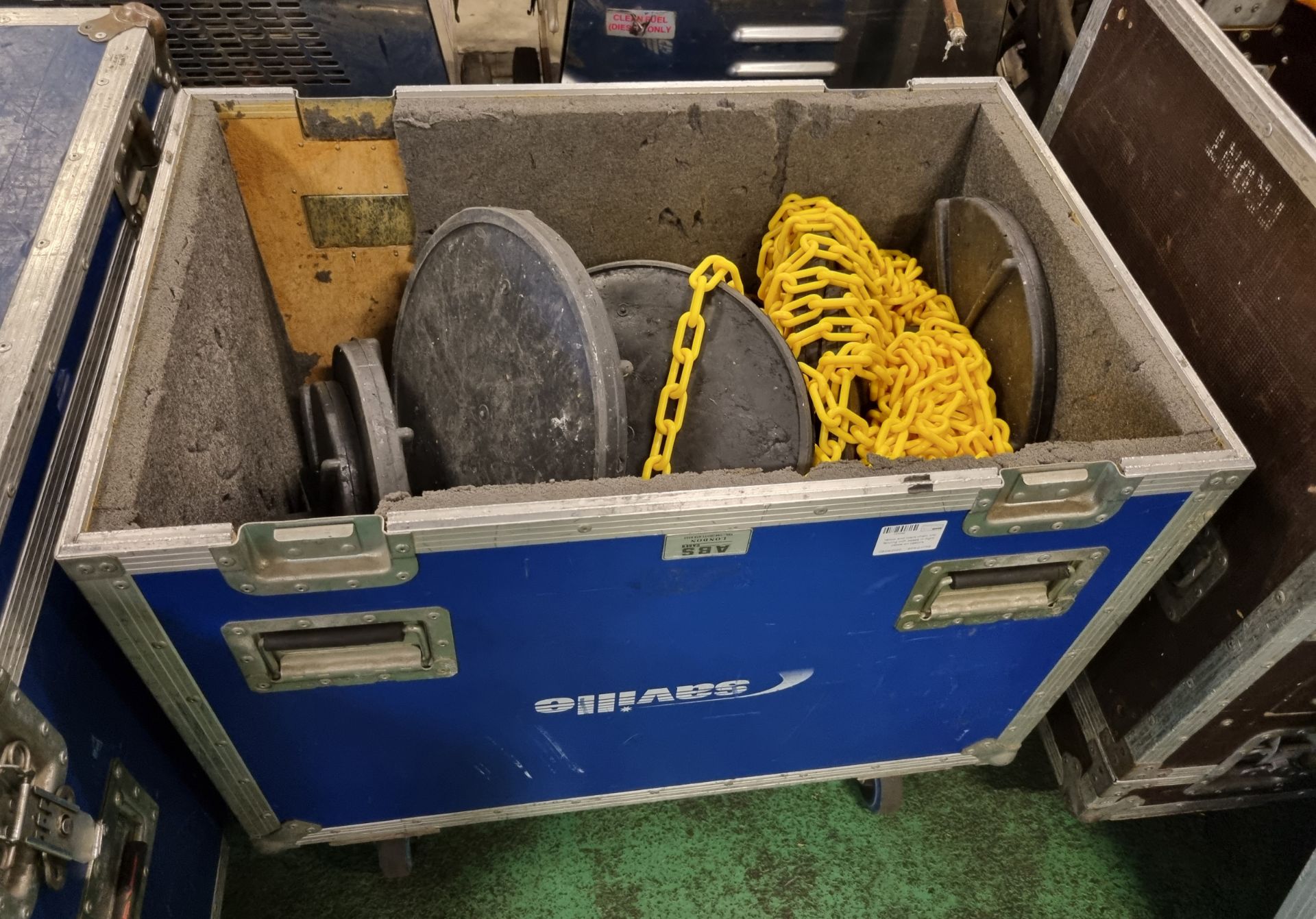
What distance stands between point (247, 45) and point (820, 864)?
1795 millimetres

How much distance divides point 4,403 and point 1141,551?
1.27 meters

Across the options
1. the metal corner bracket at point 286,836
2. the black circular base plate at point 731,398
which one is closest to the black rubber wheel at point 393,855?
the metal corner bracket at point 286,836

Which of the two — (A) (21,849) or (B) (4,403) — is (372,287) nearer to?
(B) (4,403)

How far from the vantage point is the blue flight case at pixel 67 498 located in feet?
2.58

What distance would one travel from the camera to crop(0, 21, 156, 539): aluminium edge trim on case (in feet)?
2.77

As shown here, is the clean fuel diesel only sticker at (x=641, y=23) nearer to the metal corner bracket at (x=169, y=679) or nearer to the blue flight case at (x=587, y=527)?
the blue flight case at (x=587, y=527)

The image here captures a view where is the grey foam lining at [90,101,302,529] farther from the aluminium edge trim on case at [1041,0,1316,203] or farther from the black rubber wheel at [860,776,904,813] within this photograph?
the aluminium edge trim on case at [1041,0,1316,203]

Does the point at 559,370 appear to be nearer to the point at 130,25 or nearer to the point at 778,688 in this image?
the point at 778,688

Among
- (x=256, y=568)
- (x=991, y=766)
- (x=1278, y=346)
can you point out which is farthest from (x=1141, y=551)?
(x=256, y=568)

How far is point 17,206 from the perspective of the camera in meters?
1.02

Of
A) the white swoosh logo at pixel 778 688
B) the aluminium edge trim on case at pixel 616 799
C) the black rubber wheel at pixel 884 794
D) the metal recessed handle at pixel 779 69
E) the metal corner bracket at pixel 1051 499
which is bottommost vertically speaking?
the black rubber wheel at pixel 884 794

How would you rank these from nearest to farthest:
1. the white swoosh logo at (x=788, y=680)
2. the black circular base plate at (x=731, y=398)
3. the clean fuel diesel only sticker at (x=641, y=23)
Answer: the white swoosh logo at (x=788, y=680)
the black circular base plate at (x=731, y=398)
the clean fuel diesel only sticker at (x=641, y=23)

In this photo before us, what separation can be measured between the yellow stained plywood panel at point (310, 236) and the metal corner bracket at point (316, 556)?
2.78 ft

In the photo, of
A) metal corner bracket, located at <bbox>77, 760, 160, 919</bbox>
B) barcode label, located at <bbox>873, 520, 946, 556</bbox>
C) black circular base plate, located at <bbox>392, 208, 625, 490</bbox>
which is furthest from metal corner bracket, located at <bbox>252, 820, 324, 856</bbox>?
barcode label, located at <bbox>873, 520, 946, 556</bbox>
